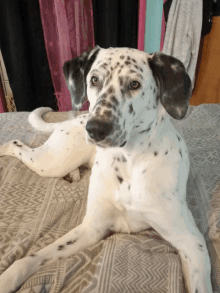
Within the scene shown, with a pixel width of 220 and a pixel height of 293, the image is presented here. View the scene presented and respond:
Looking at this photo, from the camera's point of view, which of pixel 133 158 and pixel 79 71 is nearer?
pixel 133 158

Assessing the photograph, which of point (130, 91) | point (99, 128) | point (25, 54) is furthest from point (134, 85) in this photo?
point (25, 54)

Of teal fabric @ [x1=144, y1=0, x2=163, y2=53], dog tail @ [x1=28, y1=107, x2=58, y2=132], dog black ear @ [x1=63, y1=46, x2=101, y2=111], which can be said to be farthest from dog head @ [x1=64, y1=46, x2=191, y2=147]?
teal fabric @ [x1=144, y1=0, x2=163, y2=53]

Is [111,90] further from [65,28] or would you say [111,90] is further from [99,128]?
[65,28]

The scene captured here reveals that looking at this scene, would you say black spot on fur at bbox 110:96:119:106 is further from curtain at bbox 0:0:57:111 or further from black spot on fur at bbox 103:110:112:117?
curtain at bbox 0:0:57:111

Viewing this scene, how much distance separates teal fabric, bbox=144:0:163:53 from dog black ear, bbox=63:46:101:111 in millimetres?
2277

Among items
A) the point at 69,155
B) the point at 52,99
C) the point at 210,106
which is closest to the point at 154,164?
the point at 69,155

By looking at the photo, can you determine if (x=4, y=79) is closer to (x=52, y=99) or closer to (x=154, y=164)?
(x=52, y=99)

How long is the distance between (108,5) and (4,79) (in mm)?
1890

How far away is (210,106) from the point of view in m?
2.49

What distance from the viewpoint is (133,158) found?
125 centimetres

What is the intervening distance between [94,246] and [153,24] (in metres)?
3.06

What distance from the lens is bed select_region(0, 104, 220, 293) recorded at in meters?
1.01

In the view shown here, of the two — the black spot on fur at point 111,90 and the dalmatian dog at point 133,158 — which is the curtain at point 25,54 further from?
the black spot on fur at point 111,90

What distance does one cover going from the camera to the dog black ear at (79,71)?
52.9 inches
